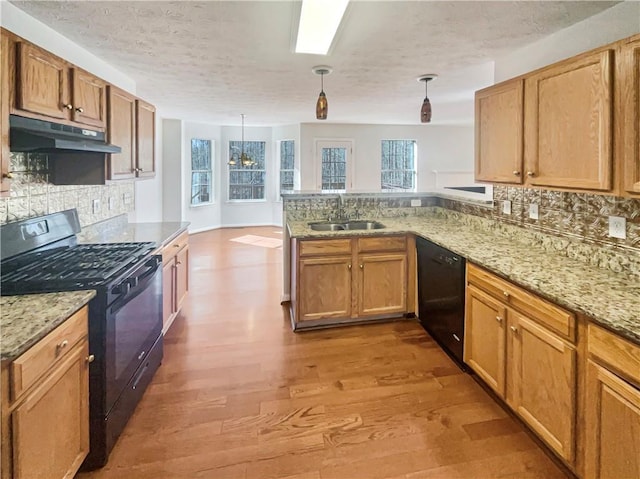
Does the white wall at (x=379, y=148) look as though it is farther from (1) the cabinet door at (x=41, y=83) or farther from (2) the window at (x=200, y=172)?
(1) the cabinet door at (x=41, y=83)

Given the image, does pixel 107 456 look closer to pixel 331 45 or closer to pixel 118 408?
pixel 118 408

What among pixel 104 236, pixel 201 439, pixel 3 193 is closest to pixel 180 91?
pixel 104 236

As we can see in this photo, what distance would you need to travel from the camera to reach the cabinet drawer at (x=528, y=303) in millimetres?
1649

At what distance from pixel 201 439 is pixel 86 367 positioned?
0.72 metres

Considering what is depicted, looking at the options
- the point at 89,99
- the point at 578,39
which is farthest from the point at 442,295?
the point at 89,99

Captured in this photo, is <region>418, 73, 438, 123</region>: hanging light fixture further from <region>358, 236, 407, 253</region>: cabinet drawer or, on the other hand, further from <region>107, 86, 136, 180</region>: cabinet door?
<region>107, 86, 136, 180</region>: cabinet door

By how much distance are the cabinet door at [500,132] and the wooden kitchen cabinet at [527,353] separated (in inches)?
27.1

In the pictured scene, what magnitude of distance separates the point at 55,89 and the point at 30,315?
1.29m

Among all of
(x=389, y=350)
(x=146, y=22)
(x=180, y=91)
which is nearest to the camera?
(x=146, y=22)

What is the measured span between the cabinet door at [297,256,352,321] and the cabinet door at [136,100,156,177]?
1573 millimetres

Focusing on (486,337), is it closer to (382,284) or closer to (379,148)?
(382,284)

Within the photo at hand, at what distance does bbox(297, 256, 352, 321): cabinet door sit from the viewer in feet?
10.8

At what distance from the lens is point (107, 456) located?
1817 mm

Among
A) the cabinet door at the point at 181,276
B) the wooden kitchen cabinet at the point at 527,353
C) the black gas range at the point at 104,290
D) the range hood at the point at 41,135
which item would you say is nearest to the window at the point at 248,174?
the cabinet door at the point at 181,276
